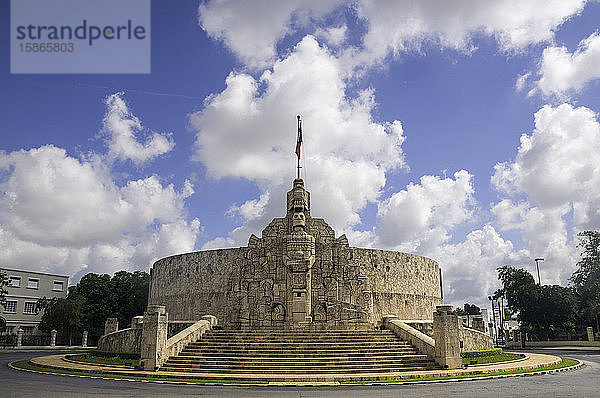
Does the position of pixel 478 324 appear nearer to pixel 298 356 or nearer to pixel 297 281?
pixel 297 281

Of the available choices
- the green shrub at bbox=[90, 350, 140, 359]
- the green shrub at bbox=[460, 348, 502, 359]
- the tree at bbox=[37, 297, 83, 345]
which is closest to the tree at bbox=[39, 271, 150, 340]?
the tree at bbox=[37, 297, 83, 345]

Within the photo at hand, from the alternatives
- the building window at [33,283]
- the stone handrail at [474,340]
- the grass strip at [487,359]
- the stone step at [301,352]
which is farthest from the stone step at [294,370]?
the building window at [33,283]

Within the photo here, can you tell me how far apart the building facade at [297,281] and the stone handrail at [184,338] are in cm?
295

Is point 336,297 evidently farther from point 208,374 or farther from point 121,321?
point 121,321

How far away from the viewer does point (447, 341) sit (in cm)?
2188

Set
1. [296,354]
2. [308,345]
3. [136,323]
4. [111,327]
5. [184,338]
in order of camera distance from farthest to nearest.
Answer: [111,327], [136,323], [184,338], [308,345], [296,354]

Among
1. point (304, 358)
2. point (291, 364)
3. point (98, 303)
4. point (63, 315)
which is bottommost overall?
point (291, 364)

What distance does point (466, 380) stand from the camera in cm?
1808

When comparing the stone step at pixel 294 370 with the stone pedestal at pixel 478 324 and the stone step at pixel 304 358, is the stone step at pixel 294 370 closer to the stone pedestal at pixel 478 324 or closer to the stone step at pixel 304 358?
the stone step at pixel 304 358

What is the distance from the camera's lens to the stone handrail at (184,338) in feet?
74.4

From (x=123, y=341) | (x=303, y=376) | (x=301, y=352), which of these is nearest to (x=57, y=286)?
(x=123, y=341)

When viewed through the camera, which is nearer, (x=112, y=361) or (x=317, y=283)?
(x=112, y=361)

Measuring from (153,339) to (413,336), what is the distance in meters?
12.5

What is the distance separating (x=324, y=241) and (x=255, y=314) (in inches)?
318
